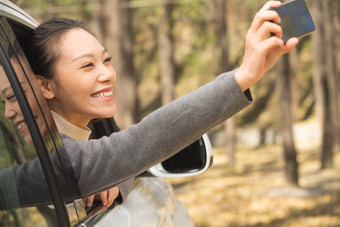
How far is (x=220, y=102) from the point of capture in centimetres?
146

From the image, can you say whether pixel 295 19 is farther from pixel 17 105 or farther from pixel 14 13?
pixel 14 13

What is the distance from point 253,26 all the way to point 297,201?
9.30 metres

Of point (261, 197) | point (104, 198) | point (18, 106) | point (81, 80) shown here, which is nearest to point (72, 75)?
point (81, 80)

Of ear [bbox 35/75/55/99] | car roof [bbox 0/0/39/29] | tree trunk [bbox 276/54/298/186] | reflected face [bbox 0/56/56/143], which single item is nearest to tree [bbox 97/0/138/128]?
tree trunk [bbox 276/54/298/186]

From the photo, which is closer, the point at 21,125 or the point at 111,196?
the point at 21,125

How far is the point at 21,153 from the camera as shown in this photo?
1.53 meters

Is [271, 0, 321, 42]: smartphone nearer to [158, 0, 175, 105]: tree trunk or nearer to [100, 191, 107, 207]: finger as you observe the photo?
[100, 191, 107, 207]: finger

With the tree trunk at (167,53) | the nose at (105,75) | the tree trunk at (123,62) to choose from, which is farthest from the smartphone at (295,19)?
the tree trunk at (167,53)

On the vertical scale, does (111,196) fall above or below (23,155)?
below

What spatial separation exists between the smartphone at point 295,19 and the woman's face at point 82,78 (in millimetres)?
665

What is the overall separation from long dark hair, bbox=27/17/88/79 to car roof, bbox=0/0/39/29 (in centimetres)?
8

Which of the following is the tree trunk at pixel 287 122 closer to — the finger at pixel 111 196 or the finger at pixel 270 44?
A: the finger at pixel 111 196

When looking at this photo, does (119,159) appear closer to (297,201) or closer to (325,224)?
(325,224)

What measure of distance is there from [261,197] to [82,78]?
967cm
